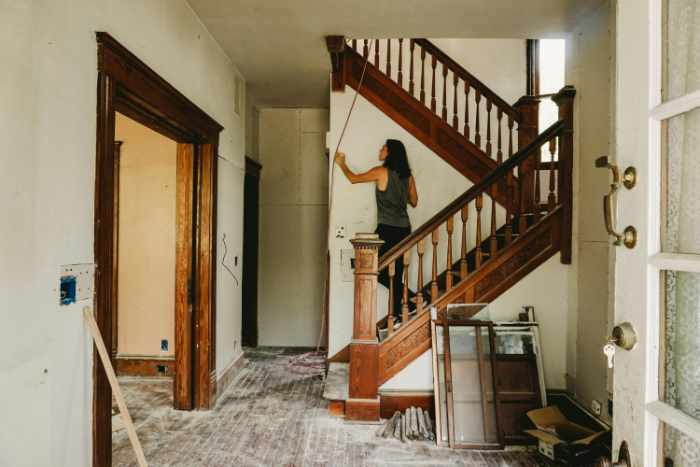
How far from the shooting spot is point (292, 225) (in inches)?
242

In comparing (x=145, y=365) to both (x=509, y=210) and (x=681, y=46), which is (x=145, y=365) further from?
(x=681, y=46)

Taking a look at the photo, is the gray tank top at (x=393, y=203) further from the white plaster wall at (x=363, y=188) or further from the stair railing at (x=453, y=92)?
the stair railing at (x=453, y=92)

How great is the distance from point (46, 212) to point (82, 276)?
0.37 meters

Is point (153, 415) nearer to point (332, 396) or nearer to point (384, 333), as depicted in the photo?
point (332, 396)

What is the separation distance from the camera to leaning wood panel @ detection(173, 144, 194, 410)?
3.79 m

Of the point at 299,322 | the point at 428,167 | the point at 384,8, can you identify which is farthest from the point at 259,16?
the point at 299,322

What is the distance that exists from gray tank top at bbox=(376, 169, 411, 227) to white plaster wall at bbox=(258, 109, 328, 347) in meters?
1.85

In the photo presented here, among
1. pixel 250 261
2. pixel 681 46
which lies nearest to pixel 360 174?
pixel 250 261

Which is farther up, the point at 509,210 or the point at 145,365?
the point at 509,210

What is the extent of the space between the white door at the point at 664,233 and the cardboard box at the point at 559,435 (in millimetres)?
1990

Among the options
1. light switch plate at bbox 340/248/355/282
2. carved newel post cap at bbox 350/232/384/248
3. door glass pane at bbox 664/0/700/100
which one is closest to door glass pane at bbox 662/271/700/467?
door glass pane at bbox 664/0/700/100

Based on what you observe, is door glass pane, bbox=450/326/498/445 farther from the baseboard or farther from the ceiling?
the baseboard

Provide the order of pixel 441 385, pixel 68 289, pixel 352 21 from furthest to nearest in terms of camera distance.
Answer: pixel 352 21 → pixel 441 385 → pixel 68 289

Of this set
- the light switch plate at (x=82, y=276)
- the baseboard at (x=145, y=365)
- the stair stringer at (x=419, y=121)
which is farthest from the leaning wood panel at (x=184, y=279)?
the stair stringer at (x=419, y=121)
